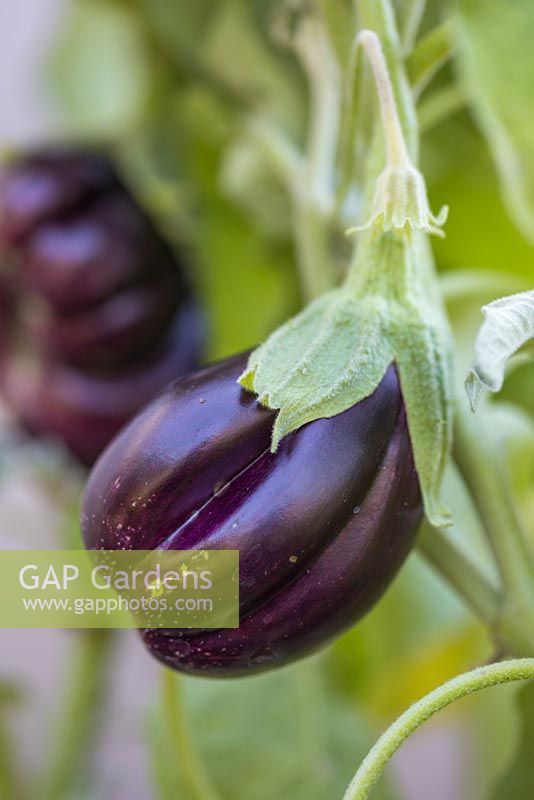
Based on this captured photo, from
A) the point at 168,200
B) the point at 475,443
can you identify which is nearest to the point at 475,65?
the point at 475,443

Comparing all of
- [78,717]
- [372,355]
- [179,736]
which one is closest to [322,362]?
[372,355]

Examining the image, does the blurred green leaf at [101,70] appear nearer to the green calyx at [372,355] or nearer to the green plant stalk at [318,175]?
the green plant stalk at [318,175]

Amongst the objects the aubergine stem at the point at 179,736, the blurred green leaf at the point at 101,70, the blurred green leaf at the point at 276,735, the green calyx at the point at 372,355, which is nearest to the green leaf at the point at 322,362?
the green calyx at the point at 372,355

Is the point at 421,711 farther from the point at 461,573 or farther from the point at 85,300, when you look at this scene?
the point at 85,300

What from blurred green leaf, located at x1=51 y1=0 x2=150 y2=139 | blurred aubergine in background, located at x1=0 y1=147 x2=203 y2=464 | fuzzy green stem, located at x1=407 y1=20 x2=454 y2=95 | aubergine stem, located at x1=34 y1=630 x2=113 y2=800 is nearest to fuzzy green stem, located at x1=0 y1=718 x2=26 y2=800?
aubergine stem, located at x1=34 y1=630 x2=113 y2=800

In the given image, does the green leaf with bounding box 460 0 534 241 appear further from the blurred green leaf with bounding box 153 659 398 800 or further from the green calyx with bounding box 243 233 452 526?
the blurred green leaf with bounding box 153 659 398 800

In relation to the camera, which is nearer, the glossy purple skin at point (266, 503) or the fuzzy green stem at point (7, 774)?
the glossy purple skin at point (266, 503)

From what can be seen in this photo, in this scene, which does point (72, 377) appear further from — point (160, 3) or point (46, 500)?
point (160, 3)
